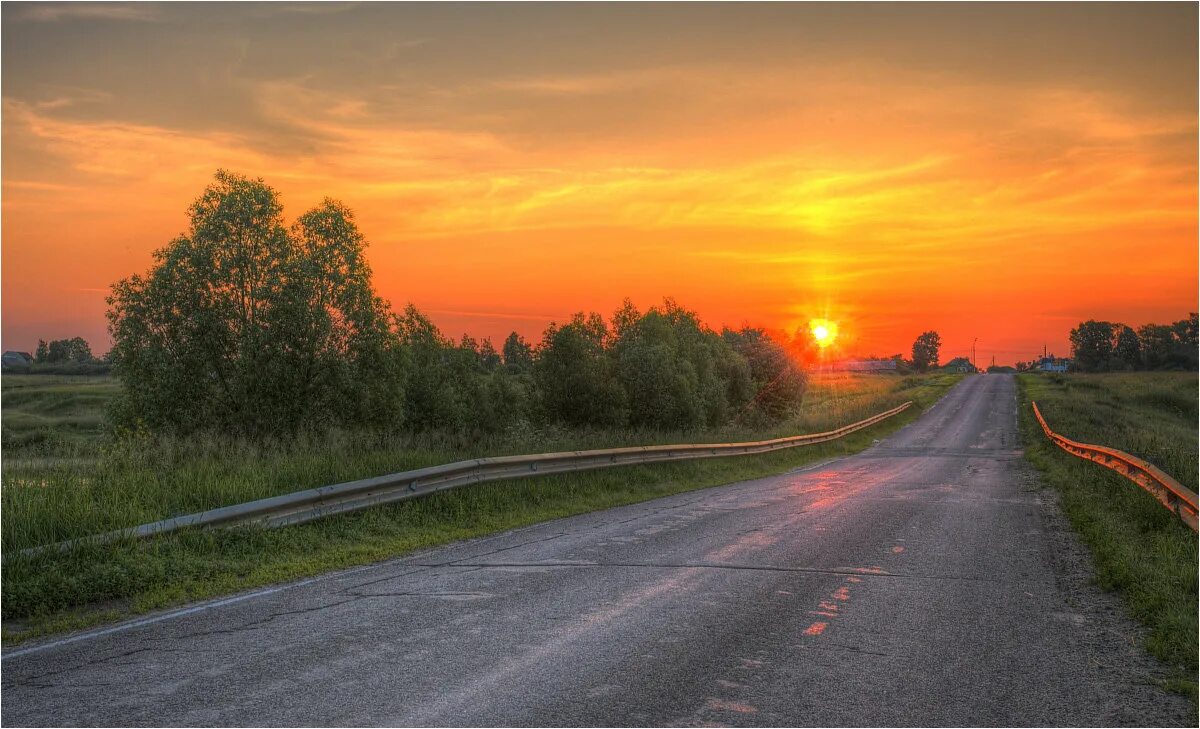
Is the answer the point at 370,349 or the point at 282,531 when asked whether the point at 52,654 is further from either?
the point at 370,349

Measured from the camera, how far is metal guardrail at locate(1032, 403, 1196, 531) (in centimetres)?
988

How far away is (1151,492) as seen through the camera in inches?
476

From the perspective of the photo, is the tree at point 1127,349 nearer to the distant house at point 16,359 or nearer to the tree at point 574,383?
the tree at point 574,383

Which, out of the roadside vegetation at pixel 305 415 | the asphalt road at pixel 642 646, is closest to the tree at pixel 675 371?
the roadside vegetation at pixel 305 415

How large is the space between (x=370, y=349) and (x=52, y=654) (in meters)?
31.5

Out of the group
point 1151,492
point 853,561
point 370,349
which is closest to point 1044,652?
point 853,561

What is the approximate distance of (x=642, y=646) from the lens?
18.9 ft

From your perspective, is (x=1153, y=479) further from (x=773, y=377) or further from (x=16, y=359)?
(x=16, y=359)

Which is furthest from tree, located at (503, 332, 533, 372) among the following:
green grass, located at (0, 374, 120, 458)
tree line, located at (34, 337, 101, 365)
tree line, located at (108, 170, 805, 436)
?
tree line, located at (34, 337, 101, 365)

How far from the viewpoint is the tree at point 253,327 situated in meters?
33.9

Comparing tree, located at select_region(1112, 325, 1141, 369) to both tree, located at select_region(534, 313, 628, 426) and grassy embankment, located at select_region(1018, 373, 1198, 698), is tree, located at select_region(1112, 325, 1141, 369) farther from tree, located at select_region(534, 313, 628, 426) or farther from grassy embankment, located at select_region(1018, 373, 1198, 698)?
grassy embankment, located at select_region(1018, 373, 1198, 698)

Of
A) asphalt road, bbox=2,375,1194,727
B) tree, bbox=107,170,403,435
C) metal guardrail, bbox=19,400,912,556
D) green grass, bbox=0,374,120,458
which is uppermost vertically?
tree, bbox=107,170,403,435

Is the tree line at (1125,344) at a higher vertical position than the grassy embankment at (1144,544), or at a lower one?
higher

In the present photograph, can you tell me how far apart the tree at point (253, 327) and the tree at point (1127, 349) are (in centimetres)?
18847
